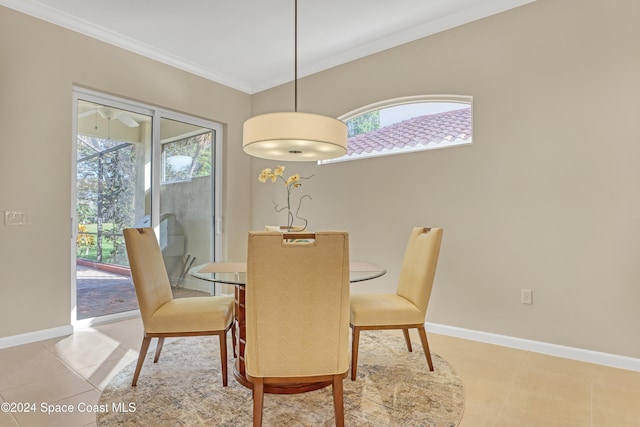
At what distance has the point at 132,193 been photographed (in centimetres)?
375

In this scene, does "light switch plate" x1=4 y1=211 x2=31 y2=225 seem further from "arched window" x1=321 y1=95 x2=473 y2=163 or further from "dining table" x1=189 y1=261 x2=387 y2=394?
"arched window" x1=321 y1=95 x2=473 y2=163

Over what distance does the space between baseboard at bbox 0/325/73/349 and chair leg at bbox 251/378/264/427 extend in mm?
2446

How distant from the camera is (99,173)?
11.5ft

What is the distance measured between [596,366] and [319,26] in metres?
3.37

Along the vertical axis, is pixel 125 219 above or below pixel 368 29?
below

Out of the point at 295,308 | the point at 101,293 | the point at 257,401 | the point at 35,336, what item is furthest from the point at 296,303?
the point at 101,293

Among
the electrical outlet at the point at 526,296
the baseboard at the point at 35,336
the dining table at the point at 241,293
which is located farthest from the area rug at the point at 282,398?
the baseboard at the point at 35,336

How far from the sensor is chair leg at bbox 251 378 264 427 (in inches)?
60.2

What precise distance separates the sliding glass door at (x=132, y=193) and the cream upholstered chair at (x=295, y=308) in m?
2.59

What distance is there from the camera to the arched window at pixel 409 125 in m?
3.14

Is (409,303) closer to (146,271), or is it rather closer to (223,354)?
(223,354)

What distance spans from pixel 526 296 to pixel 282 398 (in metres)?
1.97

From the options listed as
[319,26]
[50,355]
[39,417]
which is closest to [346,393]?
[39,417]

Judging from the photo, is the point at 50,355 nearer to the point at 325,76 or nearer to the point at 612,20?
the point at 325,76
